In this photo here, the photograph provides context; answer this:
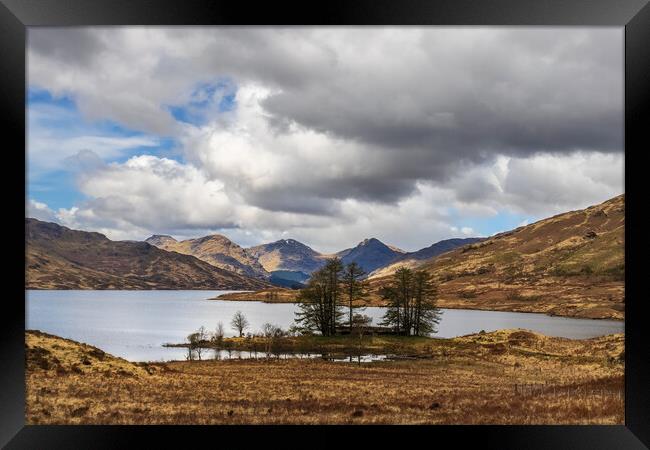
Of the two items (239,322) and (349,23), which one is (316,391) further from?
(239,322)

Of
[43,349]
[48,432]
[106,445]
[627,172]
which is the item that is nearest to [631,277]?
[627,172]

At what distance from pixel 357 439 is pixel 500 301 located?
154494 mm

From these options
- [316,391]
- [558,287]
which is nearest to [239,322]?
[316,391]

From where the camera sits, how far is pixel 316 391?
19.0 metres

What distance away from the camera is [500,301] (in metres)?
152

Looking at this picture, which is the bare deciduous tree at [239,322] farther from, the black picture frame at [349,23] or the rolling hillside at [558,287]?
the rolling hillside at [558,287]

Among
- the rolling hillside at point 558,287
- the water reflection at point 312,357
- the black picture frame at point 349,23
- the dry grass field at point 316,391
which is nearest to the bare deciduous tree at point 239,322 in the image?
the water reflection at point 312,357

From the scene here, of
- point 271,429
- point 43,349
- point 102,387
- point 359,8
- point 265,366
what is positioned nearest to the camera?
point 359,8

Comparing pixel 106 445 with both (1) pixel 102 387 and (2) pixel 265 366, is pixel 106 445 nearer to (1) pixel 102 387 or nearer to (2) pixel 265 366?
(1) pixel 102 387

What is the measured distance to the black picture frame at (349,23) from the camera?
656 centimetres

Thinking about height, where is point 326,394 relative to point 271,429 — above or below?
below

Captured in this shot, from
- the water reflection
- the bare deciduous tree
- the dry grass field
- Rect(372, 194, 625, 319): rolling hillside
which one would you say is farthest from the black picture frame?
Rect(372, 194, 625, 319): rolling hillside

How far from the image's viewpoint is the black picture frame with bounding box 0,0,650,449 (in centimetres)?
656

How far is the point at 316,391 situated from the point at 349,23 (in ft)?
48.3
